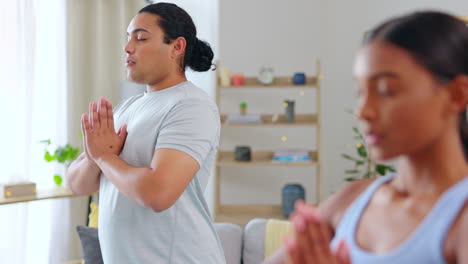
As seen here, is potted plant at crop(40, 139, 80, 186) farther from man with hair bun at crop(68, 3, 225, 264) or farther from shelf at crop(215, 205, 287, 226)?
man with hair bun at crop(68, 3, 225, 264)

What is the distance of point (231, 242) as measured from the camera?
2764 millimetres

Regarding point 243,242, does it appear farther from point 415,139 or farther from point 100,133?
point 415,139

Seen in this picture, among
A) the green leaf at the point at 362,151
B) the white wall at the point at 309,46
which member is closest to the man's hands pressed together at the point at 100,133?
the green leaf at the point at 362,151

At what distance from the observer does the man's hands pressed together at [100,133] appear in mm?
1380

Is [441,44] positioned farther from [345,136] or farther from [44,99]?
[345,136]

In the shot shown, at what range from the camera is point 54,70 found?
4355 mm

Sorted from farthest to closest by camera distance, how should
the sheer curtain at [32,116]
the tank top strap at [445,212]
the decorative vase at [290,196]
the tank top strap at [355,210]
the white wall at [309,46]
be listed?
the white wall at [309,46] < the decorative vase at [290,196] < the sheer curtain at [32,116] < the tank top strap at [355,210] < the tank top strap at [445,212]

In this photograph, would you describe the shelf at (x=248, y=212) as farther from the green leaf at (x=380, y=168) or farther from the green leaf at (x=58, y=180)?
the green leaf at (x=58, y=180)

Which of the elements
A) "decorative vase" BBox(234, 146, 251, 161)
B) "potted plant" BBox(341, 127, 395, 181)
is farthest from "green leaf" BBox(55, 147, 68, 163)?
"potted plant" BBox(341, 127, 395, 181)

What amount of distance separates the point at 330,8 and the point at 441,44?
15.4 feet

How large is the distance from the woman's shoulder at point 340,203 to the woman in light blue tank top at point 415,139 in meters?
0.08

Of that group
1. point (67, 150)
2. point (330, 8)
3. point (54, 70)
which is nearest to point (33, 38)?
point (54, 70)

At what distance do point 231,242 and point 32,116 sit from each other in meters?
2.16

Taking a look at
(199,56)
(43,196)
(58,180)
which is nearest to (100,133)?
(199,56)
